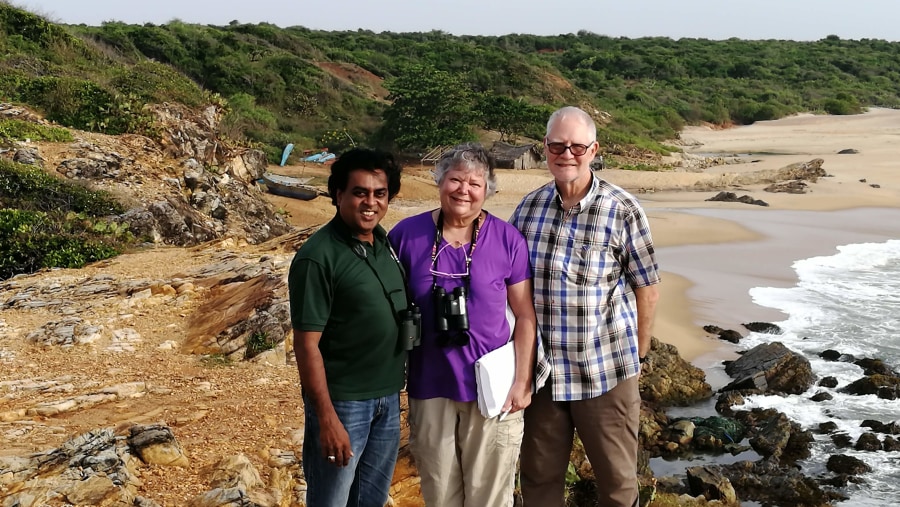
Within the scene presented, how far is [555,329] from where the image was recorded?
123 inches

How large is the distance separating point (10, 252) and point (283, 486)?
742 centimetres

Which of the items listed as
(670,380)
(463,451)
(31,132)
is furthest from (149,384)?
(31,132)

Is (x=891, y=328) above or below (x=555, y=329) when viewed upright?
below

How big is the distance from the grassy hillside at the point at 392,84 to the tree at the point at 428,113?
0.22 feet

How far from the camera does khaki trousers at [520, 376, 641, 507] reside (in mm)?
3201

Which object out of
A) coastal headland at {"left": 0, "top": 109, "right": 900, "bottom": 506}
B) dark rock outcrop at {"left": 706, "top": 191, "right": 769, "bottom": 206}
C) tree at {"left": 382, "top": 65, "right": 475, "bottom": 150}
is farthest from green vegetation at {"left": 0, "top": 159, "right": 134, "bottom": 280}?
dark rock outcrop at {"left": 706, "top": 191, "right": 769, "bottom": 206}

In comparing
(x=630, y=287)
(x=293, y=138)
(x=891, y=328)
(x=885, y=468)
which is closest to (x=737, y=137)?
(x=293, y=138)

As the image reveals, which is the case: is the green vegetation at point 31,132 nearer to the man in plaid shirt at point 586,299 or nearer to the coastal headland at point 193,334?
the coastal headland at point 193,334

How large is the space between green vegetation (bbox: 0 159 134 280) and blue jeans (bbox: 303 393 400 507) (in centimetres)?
825

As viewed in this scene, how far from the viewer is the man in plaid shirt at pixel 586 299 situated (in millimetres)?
3115

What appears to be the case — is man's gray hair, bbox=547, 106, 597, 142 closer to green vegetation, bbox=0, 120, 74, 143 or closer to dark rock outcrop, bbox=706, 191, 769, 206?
green vegetation, bbox=0, 120, 74, 143

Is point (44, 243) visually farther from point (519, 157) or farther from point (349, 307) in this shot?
point (519, 157)

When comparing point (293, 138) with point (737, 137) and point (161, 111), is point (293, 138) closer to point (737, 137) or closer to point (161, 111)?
point (161, 111)

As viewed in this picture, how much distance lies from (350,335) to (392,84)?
101ft
